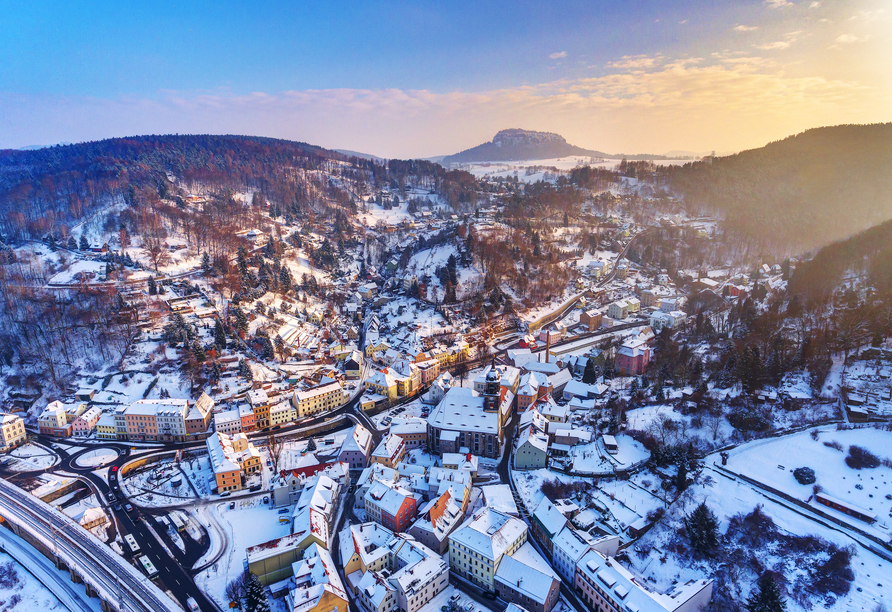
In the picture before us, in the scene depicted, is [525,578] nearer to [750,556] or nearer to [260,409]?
[750,556]

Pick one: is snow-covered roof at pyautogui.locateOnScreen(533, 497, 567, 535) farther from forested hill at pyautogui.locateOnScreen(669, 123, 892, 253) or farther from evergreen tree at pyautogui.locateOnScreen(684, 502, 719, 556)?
forested hill at pyautogui.locateOnScreen(669, 123, 892, 253)

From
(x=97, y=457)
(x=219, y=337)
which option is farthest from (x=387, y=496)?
(x=219, y=337)

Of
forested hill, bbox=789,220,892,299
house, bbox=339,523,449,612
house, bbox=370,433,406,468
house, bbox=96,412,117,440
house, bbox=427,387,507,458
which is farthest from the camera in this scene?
forested hill, bbox=789,220,892,299

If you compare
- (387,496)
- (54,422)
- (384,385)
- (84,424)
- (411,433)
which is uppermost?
(54,422)

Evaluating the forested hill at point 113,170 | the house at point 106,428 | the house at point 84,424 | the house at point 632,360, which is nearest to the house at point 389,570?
the house at point 106,428

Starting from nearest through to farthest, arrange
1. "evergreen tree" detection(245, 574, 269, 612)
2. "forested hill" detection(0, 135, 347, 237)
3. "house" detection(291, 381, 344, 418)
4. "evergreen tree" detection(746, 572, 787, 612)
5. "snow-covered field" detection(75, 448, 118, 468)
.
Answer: "evergreen tree" detection(746, 572, 787, 612)
"evergreen tree" detection(245, 574, 269, 612)
"snow-covered field" detection(75, 448, 118, 468)
"house" detection(291, 381, 344, 418)
"forested hill" detection(0, 135, 347, 237)

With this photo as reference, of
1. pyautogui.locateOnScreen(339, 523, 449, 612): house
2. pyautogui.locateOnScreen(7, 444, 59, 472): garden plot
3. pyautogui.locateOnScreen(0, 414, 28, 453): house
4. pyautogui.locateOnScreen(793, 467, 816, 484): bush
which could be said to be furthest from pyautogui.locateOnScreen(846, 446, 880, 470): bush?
pyautogui.locateOnScreen(0, 414, 28, 453): house
